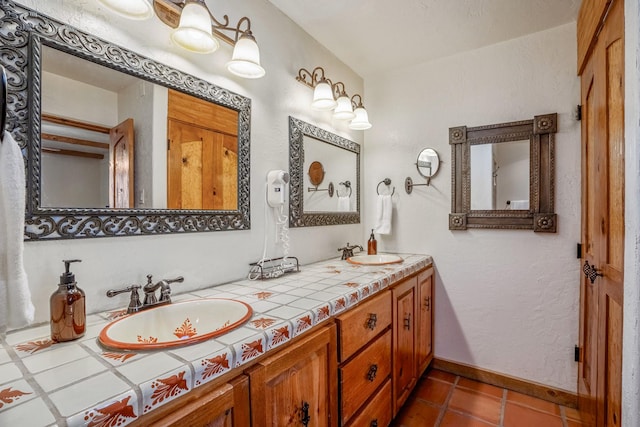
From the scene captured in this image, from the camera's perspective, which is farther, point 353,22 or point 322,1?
point 353,22

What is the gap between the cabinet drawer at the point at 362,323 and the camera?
1141mm

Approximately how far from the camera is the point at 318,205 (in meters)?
1.99

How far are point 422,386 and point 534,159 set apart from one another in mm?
1613

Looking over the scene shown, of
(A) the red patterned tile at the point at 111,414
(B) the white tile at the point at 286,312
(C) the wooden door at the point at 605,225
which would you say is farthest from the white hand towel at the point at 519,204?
(A) the red patterned tile at the point at 111,414

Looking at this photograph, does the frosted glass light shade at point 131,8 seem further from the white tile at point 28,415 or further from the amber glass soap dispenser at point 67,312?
the white tile at point 28,415

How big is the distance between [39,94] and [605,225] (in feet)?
6.24

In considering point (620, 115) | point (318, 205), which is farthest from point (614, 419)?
point (318, 205)

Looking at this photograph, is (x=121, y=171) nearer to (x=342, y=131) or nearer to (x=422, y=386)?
(x=342, y=131)

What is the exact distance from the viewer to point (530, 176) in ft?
6.20

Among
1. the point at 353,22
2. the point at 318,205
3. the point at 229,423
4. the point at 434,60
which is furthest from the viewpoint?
the point at 434,60

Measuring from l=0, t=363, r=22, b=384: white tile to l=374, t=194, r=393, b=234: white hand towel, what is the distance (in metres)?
2.00

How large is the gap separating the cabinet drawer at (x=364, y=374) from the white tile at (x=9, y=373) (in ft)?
2.94

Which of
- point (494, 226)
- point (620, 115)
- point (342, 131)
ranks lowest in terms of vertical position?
point (494, 226)

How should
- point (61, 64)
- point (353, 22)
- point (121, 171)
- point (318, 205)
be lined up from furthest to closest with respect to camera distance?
point (318, 205) < point (353, 22) < point (121, 171) < point (61, 64)
